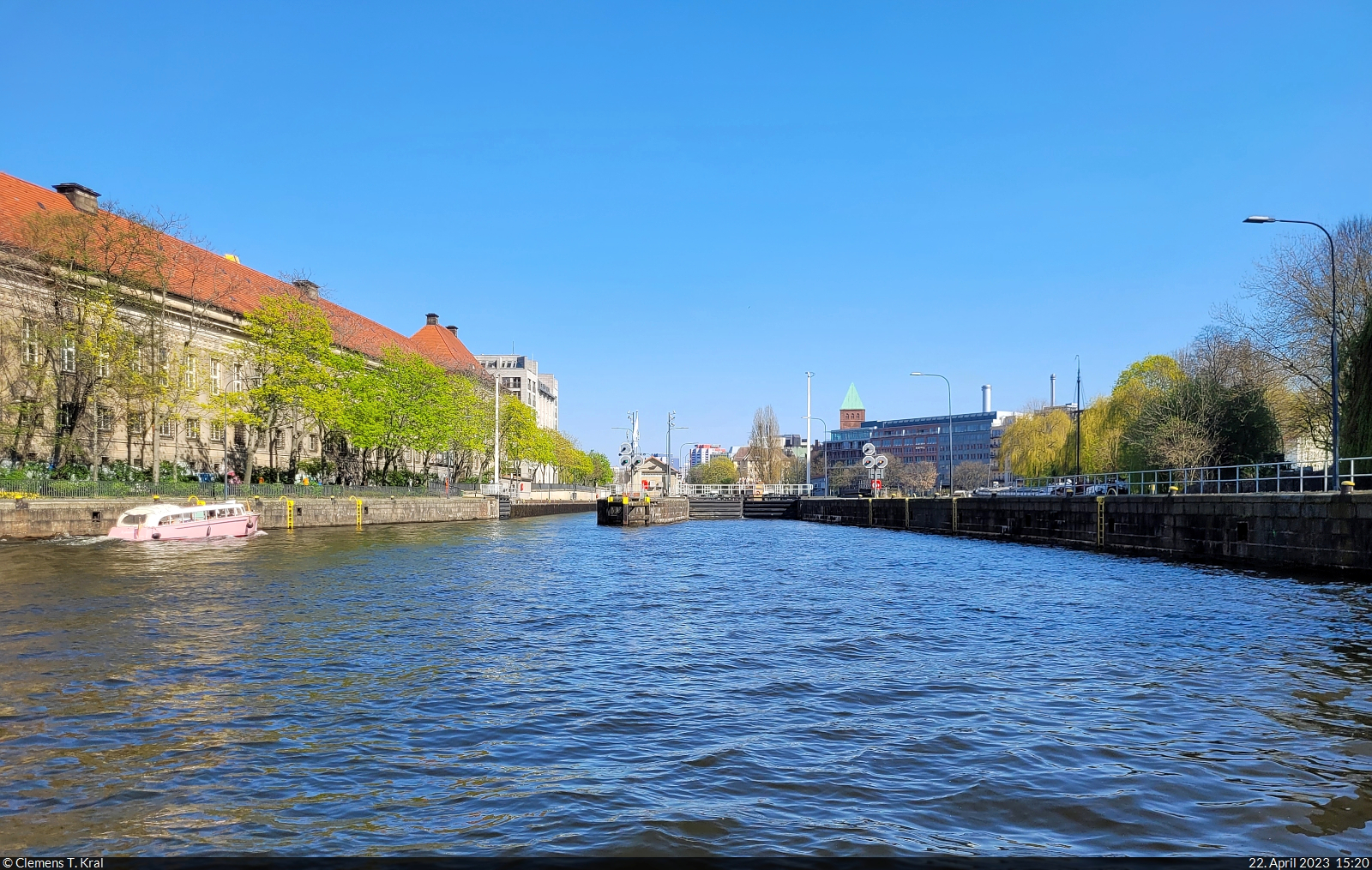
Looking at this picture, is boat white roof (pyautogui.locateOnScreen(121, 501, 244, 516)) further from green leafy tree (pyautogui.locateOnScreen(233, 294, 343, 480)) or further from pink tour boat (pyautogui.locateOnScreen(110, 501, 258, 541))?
green leafy tree (pyautogui.locateOnScreen(233, 294, 343, 480))

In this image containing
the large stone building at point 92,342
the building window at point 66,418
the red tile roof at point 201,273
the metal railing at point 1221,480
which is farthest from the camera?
the red tile roof at point 201,273

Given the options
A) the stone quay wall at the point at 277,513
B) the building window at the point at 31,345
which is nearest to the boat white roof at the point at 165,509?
the stone quay wall at the point at 277,513

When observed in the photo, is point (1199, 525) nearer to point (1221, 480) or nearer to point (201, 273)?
point (1221, 480)

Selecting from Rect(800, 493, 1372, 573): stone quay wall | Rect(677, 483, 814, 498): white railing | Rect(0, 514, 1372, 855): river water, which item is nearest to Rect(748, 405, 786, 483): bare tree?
Rect(677, 483, 814, 498): white railing

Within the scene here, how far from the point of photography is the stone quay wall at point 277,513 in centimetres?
3659

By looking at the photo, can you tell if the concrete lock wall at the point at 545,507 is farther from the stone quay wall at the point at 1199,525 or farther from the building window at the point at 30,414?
the stone quay wall at the point at 1199,525

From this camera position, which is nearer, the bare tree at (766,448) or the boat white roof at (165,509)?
the boat white roof at (165,509)

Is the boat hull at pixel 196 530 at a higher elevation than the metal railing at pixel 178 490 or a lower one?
lower

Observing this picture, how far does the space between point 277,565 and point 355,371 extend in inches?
1645

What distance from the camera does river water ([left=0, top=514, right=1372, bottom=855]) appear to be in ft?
22.4

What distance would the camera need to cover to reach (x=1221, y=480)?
1283 inches

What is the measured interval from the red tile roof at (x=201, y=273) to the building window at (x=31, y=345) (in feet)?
13.3

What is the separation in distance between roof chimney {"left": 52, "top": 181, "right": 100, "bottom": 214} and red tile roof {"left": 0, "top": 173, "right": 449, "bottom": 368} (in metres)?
0.36

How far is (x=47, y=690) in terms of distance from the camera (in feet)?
36.9
